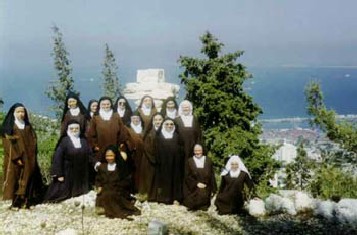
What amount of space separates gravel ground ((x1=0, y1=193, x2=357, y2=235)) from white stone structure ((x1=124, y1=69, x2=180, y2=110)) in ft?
19.6

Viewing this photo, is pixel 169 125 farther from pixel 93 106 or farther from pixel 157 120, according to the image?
pixel 93 106

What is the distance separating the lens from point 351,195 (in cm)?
1080

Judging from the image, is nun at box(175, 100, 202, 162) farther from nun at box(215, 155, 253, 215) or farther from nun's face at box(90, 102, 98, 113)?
nun's face at box(90, 102, 98, 113)

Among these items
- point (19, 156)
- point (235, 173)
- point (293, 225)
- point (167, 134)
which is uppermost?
point (167, 134)

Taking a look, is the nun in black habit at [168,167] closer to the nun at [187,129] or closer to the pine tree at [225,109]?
the nun at [187,129]

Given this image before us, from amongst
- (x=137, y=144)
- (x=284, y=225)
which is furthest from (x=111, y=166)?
(x=284, y=225)

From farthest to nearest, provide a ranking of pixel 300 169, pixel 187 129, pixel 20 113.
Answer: pixel 300 169 → pixel 187 129 → pixel 20 113

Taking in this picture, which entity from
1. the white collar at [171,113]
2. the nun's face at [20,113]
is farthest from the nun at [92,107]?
the nun's face at [20,113]

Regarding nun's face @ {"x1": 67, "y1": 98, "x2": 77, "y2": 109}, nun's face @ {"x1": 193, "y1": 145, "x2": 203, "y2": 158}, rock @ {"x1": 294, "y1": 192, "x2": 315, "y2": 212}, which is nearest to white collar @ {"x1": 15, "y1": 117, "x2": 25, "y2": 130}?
nun's face @ {"x1": 67, "y1": 98, "x2": 77, "y2": 109}

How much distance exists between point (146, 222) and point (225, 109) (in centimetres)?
498

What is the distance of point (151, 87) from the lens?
53.8ft

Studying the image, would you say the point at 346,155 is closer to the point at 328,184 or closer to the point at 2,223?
the point at 328,184

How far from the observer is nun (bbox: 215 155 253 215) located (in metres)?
8.66

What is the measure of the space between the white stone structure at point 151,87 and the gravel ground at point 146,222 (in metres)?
5.98
